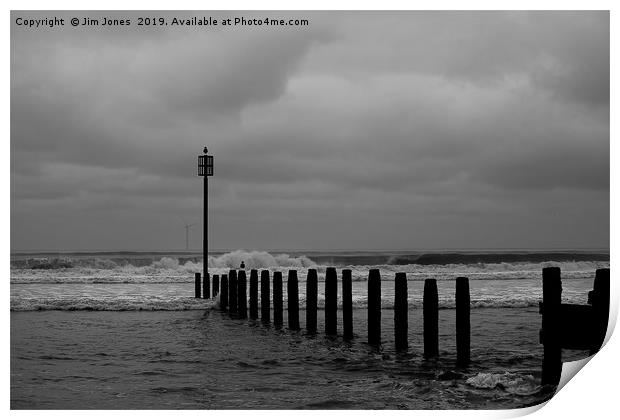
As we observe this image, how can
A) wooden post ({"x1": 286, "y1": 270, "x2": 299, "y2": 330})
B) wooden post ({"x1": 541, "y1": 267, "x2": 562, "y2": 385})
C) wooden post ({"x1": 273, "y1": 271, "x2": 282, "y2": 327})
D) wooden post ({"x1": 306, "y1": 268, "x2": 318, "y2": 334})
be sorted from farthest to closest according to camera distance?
wooden post ({"x1": 273, "y1": 271, "x2": 282, "y2": 327})
wooden post ({"x1": 286, "y1": 270, "x2": 299, "y2": 330})
wooden post ({"x1": 306, "y1": 268, "x2": 318, "y2": 334})
wooden post ({"x1": 541, "y1": 267, "x2": 562, "y2": 385})

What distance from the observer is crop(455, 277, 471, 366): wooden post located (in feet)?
26.8

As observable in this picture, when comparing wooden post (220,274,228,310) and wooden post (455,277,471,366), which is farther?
wooden post (220,274,228,310)

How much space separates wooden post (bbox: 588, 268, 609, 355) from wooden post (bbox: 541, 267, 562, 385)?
325 mm

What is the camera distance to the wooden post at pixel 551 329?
6930 millimetres

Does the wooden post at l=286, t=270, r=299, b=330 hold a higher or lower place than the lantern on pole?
lower

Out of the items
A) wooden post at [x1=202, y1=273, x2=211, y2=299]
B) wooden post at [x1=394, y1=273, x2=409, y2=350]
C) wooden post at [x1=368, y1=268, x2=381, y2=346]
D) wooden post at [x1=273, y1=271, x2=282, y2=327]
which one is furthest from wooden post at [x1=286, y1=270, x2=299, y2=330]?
wooden post at [x1=202, y1=273, x2=211, y2=299]

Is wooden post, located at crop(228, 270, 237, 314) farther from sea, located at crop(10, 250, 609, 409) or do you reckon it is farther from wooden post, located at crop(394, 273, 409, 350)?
wooden post, located at crop(394, 273, 409, 350)

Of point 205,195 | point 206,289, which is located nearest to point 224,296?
point 206,289

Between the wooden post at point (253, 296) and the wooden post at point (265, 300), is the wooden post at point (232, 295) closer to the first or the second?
the wooden post at point (253, 296)

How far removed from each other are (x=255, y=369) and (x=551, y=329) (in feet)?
10.6

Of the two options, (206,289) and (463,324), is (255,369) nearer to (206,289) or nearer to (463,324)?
(463,324)
